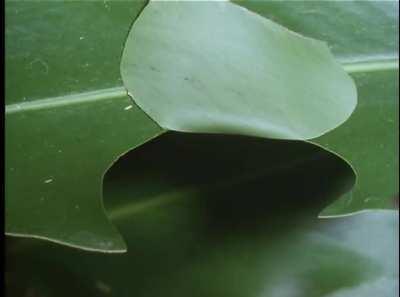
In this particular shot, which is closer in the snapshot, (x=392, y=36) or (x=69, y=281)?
(x=69, y=281)

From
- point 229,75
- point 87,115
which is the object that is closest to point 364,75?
point 229,75

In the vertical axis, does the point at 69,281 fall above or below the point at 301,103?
below

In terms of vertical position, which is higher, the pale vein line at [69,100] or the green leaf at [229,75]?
the green leaf at [229,75]

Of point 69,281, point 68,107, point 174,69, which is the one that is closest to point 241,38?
point 174,69

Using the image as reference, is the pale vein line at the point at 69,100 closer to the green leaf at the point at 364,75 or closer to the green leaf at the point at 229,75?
the green leaf at the point at 229,75

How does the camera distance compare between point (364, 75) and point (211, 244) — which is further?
point (364, 75)

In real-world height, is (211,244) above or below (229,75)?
below

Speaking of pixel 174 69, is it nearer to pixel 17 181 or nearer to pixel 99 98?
pixel 99 98

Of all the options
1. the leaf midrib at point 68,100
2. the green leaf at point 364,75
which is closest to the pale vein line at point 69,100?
the leaf midrib at point 68,100

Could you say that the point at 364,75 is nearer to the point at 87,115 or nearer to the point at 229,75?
the point at 229,75
